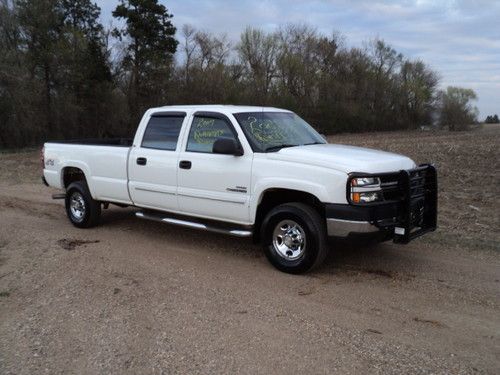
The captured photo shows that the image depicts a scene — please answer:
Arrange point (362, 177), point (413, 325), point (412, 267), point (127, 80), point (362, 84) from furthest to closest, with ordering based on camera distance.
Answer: point (362, 84), point (127, 80), point (412, 267), point (362, 177), point (413, 325)

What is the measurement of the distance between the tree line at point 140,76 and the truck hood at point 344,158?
1117 inches

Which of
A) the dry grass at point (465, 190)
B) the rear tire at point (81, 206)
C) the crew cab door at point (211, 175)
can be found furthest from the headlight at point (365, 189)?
the rear tire at point (81, 206)

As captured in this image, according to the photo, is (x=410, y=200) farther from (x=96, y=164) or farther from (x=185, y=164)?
(x=96, y=164)

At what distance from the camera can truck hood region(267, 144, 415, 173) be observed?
5664 millimetres

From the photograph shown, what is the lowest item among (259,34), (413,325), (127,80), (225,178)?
(413,325)

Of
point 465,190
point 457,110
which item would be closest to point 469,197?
point 465,190

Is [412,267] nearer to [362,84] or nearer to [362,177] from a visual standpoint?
[362,177]

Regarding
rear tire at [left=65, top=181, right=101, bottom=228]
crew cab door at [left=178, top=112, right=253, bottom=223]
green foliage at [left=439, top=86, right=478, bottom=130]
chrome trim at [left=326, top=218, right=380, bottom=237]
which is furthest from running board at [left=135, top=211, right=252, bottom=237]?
green foliage at [left=439, top=86, right=478, bottom=130]

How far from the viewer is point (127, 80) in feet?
134

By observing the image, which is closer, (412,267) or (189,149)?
(412,267)

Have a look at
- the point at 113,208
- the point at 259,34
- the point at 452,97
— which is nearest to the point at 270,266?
the point at 113,208

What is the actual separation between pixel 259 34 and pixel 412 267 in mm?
49692

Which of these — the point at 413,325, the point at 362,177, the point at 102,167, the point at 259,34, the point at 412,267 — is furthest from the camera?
the point at 259,34

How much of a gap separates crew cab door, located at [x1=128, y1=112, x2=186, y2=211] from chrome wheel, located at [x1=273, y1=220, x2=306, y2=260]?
5.68 feet
